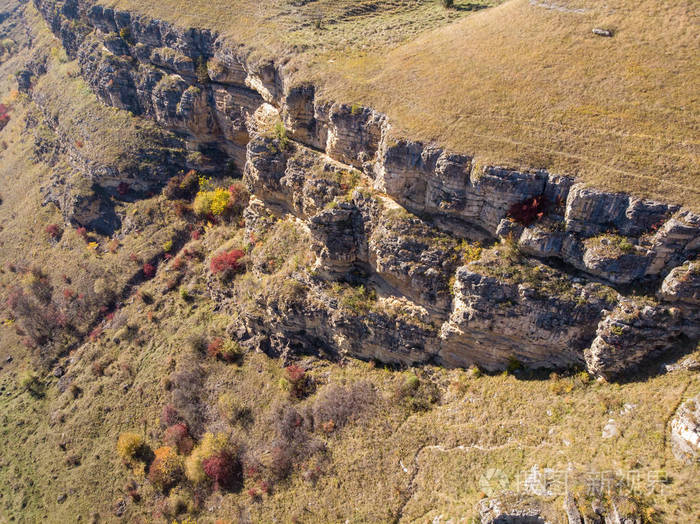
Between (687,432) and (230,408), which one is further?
(230,408)

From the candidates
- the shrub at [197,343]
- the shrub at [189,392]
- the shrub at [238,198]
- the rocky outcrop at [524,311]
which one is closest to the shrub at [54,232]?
the shrub at [238,198]

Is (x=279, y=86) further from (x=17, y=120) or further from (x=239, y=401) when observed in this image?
(x=17, y=120)

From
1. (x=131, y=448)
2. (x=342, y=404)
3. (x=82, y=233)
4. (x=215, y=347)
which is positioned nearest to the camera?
(x=342, y=404)

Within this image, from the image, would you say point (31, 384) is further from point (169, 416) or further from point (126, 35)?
point (126, 35)

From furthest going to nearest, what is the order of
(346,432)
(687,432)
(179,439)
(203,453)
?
1. (179,439)
2. (203,453)
3. (346,432)
4. (687,432)

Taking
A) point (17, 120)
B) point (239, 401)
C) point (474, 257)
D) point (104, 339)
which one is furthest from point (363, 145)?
point (17, 120)

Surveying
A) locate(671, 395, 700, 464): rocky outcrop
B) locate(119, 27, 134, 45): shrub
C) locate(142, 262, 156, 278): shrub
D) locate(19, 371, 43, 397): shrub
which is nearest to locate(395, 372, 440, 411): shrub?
locate(671, 395, 700, 464): rocky outcrop

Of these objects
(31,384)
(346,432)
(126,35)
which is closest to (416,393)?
(346,432)
